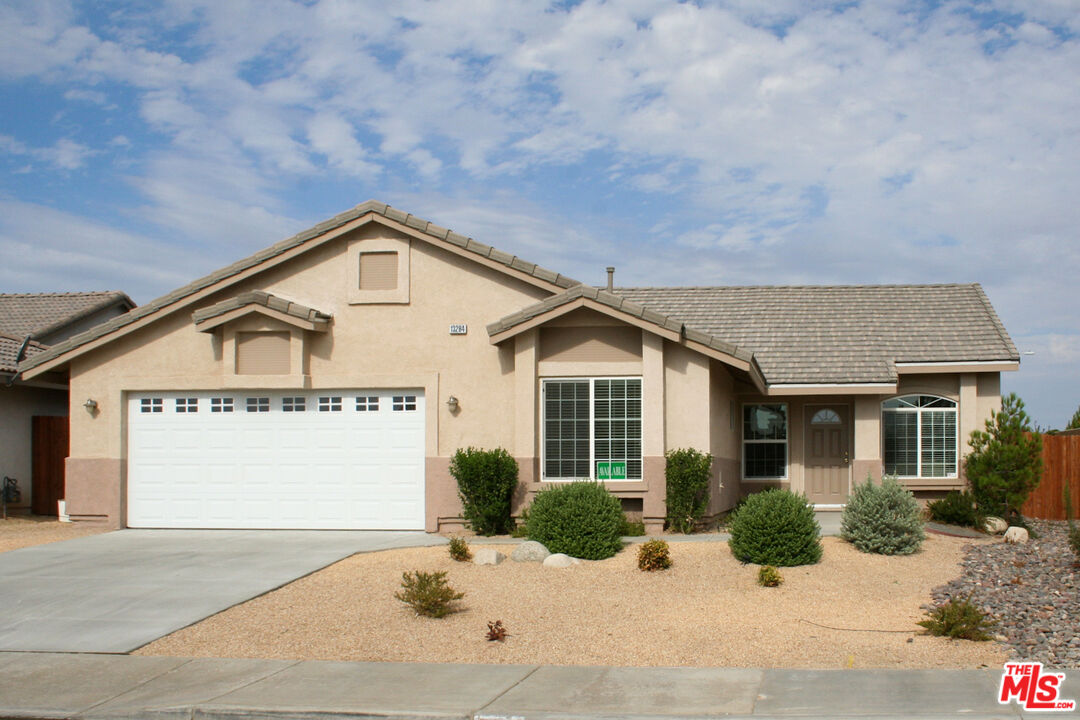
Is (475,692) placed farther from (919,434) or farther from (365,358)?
(919,434)

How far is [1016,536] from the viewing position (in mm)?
16062

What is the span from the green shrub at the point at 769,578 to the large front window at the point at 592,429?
4.41 metres

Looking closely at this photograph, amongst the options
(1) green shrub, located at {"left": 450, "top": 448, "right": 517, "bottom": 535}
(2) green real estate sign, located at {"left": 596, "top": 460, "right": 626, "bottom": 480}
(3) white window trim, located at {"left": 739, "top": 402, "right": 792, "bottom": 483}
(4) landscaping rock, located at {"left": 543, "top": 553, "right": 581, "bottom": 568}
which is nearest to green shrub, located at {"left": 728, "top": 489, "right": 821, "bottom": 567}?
(4) landscaping rock, located at {"left": 543, "top": 553, "right": 581, "bottom": 568}

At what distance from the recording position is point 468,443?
1659cm

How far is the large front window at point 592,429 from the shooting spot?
52.5 ft

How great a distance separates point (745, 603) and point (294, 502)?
8732mm

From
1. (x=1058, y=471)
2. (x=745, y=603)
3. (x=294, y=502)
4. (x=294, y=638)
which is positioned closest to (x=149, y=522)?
(x=294, y=502)

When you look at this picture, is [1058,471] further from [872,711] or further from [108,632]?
[108,632]

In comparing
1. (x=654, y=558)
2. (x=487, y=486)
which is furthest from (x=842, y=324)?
(x=654, y=558)

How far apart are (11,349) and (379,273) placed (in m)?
9.55

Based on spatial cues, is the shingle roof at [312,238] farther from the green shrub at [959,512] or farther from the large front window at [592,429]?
the green shrub at [959,512]

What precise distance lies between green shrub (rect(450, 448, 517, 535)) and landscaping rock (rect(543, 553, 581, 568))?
9.61 feet

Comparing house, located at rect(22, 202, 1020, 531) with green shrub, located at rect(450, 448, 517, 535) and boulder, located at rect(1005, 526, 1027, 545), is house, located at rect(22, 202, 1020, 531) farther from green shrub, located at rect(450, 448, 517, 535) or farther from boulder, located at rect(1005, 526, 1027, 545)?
boulder, located at rect(1005, 526, 1027, 545)

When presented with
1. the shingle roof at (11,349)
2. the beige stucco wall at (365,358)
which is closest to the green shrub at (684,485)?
the beige stucco wall at (365,358)
